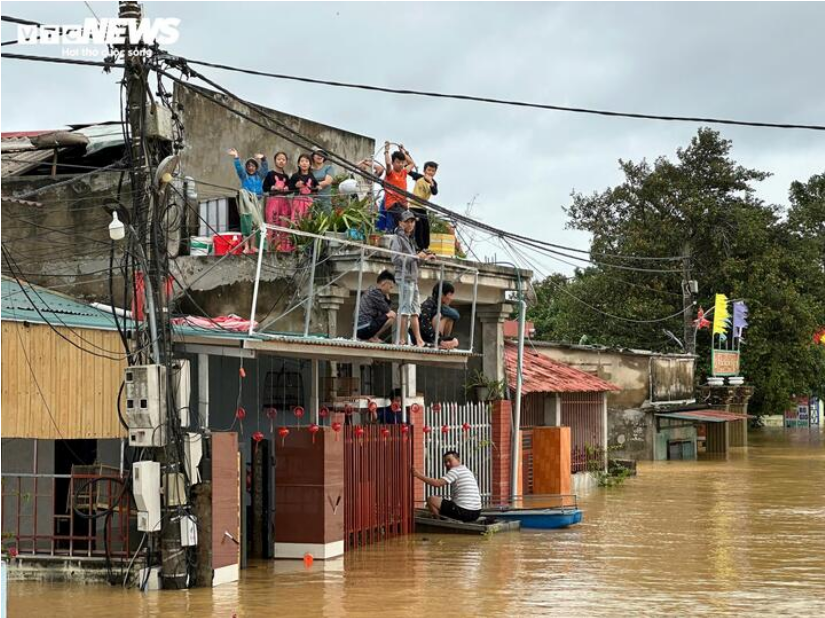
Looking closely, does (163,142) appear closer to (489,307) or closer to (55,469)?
(55,469)

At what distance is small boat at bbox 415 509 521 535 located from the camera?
21.1m

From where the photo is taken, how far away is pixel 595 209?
58812 mm

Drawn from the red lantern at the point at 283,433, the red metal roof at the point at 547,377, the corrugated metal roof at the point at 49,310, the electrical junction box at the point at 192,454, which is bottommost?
the electrical junction box at the point at 192,454

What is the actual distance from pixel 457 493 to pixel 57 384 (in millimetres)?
7577

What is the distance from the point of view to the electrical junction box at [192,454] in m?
15.4

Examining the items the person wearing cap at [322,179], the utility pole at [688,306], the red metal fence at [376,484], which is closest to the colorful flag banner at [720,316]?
the utility pole at [688,306]

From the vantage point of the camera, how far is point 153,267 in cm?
1547

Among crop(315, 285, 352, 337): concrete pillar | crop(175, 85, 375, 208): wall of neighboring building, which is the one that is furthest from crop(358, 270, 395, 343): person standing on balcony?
crop(175, 85, 375, 208): wall of neighboring building

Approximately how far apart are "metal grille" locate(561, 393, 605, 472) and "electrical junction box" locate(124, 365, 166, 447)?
62.3 ft

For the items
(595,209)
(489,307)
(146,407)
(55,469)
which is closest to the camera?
(146,407)

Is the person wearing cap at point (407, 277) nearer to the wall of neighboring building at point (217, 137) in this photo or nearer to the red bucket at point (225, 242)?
the red bucket at point (225, 242)

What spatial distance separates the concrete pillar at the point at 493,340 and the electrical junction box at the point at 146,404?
1070 centimetres

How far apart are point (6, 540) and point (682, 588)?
27.8 feet

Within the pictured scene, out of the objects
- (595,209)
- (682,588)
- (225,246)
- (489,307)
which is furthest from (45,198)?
(595,209)
